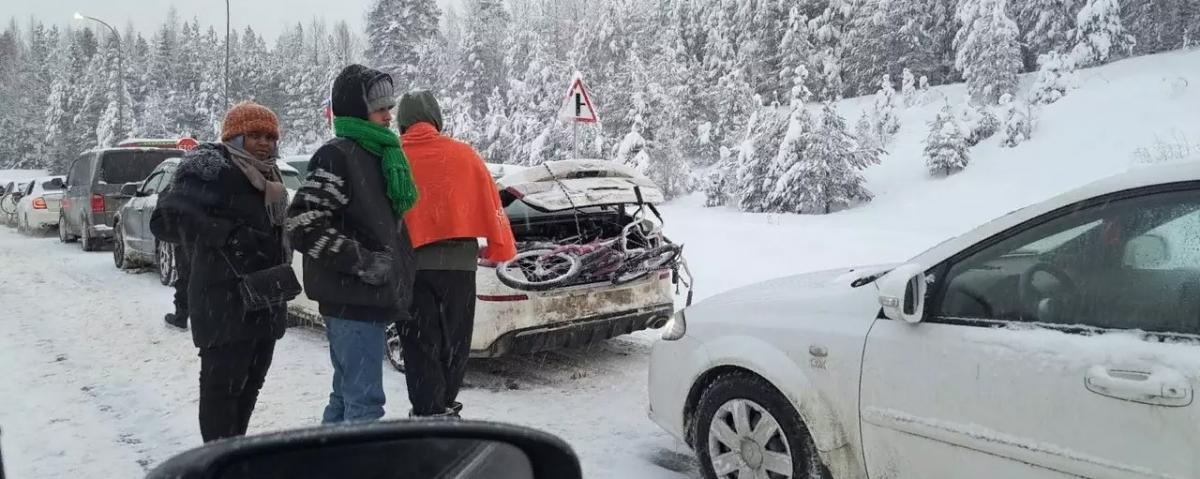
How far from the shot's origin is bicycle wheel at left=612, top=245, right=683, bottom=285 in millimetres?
5484

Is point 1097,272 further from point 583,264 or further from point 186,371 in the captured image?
point 186,371

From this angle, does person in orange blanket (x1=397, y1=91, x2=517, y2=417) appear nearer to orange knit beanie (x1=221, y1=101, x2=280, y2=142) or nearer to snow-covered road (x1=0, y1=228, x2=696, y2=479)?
orange knit beanie (x1=221, y1=101, x2=280, y2=142)

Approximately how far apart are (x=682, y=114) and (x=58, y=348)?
29330 millimetres

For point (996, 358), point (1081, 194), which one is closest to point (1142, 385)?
point (996, 358)

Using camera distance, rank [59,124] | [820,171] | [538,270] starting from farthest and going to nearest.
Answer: [59,124] < [820,171] < [538,270]

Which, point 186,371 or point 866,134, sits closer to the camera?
point 186,371

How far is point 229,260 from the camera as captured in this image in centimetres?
312

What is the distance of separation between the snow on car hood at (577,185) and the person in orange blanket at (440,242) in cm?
152

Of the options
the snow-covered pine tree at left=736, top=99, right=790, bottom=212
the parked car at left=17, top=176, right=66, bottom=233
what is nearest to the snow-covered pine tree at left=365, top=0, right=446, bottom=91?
the parked car at left=17, top=176, right=66, bottom=233

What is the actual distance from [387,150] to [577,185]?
95.0 inches

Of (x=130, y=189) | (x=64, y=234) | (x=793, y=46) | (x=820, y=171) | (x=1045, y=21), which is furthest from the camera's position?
(x=793, y=46)

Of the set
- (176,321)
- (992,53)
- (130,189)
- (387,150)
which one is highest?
(992,53)

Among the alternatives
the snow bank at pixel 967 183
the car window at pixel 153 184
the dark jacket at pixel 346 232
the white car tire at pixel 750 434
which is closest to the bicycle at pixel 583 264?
the white car tire at pixel 750 434

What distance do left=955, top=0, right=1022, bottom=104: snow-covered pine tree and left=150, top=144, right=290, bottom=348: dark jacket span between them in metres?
25.4
